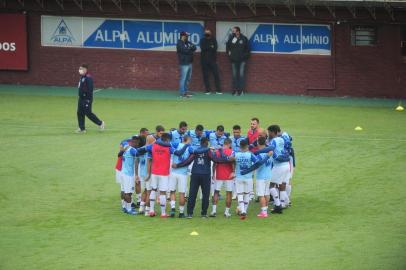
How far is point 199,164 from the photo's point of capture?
22.2m

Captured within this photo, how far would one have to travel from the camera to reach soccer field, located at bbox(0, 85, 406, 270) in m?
20.1

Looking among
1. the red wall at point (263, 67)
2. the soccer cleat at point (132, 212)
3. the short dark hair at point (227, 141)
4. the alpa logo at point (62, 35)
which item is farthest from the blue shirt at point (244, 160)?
the alpa logo at point (62, 35)

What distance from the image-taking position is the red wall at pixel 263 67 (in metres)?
36.2

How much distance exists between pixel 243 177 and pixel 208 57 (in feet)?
49.1

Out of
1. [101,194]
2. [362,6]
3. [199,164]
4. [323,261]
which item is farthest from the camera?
[362,6]

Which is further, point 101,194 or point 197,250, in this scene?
point 101,194

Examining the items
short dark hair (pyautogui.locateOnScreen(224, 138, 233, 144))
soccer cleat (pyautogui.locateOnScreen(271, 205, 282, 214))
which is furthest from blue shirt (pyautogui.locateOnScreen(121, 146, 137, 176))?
soccer cleat (pyautogui.locateOnScreen(271, 205, 282, 214))

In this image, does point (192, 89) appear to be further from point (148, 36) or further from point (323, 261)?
point (323, 261)

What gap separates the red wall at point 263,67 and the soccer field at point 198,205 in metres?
0.59

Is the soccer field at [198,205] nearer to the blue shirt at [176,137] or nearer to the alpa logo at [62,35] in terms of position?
the blue shirt at [176,137]

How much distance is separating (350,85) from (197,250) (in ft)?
57.2

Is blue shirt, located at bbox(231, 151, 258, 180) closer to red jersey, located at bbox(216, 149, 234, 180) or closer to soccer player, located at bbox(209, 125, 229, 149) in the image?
red jersey, located at bbox(216, 149, 234, 180)

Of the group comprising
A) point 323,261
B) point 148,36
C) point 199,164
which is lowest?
point 323,261

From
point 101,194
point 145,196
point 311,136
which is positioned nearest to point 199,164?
point 145,196
